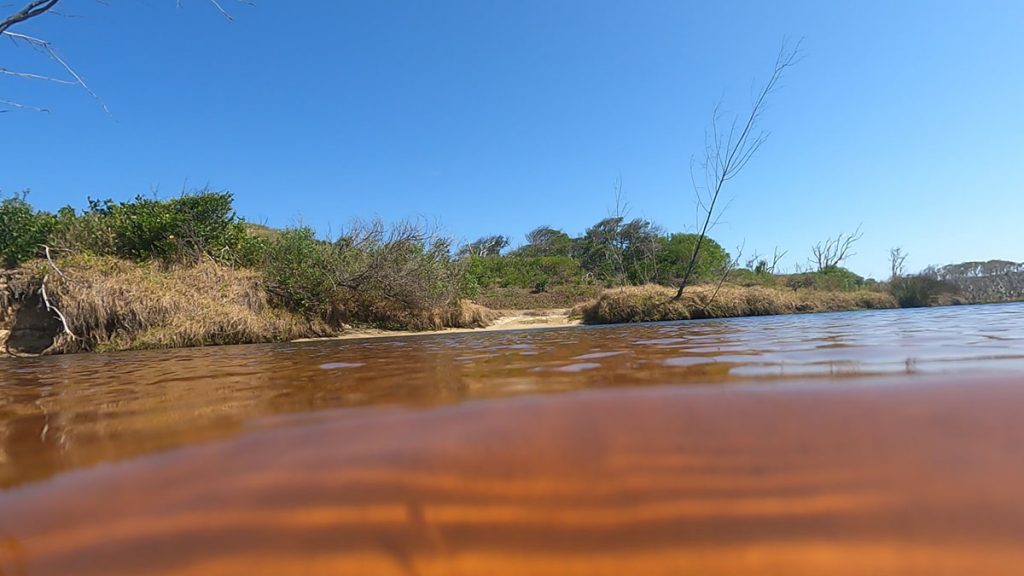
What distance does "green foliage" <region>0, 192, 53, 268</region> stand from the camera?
10.1 meters

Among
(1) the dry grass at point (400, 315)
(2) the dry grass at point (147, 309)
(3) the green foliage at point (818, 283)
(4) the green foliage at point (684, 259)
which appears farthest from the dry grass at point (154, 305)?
(3) the green foliage at point (818, 283)

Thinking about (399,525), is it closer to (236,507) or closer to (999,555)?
(236,507)

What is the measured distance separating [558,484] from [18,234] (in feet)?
47.7

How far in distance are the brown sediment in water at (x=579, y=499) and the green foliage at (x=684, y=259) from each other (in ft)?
72.0

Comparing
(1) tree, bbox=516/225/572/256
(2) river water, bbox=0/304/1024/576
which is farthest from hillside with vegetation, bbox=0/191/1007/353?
(1) tree, bbox=516/225/572/256

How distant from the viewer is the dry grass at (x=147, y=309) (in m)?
8.81

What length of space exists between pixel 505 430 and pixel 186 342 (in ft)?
32.7

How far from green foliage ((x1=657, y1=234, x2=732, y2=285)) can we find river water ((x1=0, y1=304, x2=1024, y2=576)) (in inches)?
857

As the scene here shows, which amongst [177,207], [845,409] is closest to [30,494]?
[845,409]

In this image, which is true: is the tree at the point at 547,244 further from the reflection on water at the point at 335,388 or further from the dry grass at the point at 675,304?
the reflection on water at the point at 335,388

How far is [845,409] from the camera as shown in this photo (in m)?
1.20

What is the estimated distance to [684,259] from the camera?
25359 millimetres

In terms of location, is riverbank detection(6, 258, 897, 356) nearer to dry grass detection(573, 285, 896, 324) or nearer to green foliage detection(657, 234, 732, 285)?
dry grass detection(573, 285, 896, 324)

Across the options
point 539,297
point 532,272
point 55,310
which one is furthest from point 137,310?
point 532,272
